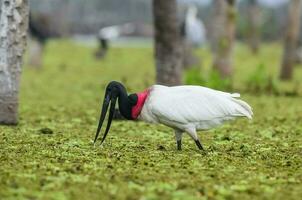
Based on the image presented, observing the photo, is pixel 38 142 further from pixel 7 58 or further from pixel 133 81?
pixel 133 81

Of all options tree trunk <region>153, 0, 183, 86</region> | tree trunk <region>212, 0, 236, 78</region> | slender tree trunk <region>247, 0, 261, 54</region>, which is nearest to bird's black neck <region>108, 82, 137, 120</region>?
tree trunk <region>153, 0, 183, 86</region>

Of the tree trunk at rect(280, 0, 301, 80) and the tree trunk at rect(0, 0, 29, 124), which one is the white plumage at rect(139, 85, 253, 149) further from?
the tree trunk at rect(280, 0, 301, 80)

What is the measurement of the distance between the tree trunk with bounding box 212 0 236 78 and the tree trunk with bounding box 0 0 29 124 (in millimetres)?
7866

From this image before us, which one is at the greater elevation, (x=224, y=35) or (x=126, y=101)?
(x=224, y=35)

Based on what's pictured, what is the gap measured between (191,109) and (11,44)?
11.8 ft

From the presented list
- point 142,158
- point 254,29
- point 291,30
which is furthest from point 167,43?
point 254,29

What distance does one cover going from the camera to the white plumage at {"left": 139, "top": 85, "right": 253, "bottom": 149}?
8086 millimetres

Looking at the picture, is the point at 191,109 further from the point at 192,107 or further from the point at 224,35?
the point at 224,35

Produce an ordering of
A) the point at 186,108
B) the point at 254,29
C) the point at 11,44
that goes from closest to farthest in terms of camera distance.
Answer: the point at 186,108 → the point at 11,44 → the point at 254,29

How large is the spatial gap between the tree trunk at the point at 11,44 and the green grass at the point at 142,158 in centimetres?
56

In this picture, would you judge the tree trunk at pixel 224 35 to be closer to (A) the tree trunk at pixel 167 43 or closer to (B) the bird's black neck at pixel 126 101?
(A) the tree trunk at pixel 167 43

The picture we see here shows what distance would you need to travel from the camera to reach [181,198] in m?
5.99

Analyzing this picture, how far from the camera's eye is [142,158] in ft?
25.7

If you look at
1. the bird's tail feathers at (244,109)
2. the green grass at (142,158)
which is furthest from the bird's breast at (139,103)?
the bird's tail feathers at (244,109)
